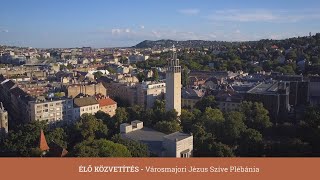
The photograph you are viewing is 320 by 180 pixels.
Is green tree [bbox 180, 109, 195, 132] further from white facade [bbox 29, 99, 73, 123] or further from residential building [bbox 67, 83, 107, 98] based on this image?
residential building [bbox 67, 83, 107, 98]

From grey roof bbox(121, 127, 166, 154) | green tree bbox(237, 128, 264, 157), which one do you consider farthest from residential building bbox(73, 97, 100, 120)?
green tree bbox(237, 128, 264, 157)

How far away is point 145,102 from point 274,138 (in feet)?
34.7

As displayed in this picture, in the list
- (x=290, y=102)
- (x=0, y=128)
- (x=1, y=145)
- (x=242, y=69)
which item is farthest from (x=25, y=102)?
(x=242, y=69)

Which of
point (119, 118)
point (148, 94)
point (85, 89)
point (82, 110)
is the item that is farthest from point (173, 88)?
point (85, 89)

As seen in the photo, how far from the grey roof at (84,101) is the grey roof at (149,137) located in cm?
642

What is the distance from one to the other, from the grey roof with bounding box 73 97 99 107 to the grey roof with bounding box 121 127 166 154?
642 cm

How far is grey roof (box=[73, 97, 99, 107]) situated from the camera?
24297 millimetres

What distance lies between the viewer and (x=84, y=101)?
80.7 ft

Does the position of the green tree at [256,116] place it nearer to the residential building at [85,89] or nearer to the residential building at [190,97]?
the residential building at [190,97]

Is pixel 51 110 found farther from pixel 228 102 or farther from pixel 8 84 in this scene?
pixel 228 102

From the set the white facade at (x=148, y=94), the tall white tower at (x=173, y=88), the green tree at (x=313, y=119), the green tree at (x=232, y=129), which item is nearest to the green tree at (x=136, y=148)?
the green tree at (x=232, y=129)

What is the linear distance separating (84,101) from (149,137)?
7.81 meters

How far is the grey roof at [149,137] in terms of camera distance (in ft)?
55.3
